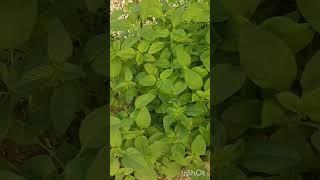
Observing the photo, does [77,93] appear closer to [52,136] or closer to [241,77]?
[52,136]

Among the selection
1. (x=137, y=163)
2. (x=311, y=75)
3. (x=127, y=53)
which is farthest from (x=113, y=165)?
(x=311, y=75)

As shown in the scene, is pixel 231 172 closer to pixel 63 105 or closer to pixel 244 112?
pixel 244 112

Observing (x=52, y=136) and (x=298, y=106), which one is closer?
(x=298, y=106)

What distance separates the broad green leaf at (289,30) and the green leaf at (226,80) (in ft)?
0.19

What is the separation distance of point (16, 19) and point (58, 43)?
0.05 metres

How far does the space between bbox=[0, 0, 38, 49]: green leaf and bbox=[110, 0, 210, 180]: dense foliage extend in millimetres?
102

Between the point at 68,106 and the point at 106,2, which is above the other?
the point at 106,2

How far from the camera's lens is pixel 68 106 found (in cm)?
55

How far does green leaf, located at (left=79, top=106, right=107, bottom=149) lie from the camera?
0.54 metres

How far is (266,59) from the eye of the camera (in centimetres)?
50

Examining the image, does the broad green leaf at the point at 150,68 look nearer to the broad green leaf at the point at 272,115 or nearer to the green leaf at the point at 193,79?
the green leaf at the point at 193,79

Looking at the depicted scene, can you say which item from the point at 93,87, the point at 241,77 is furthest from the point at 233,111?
the point at 93,87

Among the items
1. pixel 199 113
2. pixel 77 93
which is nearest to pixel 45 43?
pixel 77 93

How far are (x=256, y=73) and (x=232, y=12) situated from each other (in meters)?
0.07
